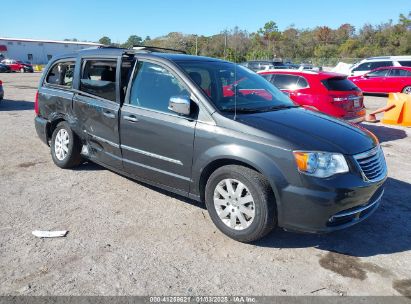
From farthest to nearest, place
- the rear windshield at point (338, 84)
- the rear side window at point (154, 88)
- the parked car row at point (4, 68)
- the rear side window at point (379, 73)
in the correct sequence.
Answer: the parked car row at point (4, 68)
the rear side window at point (379, 73)
the rear windshield at point (338, 84)
the rear side window at point (154, 88)

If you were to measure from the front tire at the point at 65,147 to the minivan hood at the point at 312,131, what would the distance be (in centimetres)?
281

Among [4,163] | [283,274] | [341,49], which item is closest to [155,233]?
[283,274]

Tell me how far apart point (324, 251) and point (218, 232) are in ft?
3.48

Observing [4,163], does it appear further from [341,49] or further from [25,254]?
[341,49]

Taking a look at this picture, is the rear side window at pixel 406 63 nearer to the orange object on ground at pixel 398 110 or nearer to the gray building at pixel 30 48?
the orange object on ground at pixel 398 110

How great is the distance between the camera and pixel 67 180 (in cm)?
525

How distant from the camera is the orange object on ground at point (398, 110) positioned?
10156 millimetres

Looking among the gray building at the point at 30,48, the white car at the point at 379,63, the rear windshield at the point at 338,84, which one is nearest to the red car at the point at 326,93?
the rear windshield at the point at 338,84

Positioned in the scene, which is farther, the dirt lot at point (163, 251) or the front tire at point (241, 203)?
the front tire at point (241, 203)

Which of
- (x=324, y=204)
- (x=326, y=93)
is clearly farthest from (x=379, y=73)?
(x=324, y=204)

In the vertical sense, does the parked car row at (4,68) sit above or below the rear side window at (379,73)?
below

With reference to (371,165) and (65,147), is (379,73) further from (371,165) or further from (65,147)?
(65,147)

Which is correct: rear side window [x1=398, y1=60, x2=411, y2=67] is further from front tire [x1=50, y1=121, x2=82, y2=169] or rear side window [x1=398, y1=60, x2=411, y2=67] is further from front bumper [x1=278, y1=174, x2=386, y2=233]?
front tire [x1=50, y1=121, x2=82, y2=169]

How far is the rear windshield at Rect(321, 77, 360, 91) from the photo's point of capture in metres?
7.94
